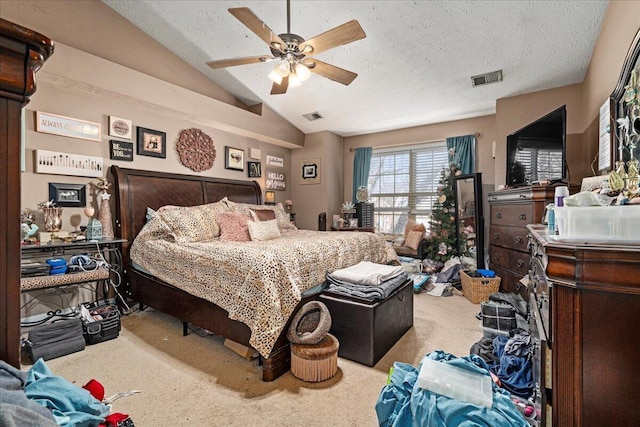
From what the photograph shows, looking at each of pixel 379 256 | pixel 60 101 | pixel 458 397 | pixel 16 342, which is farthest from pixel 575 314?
pixel 60 101

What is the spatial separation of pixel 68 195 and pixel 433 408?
379 cm

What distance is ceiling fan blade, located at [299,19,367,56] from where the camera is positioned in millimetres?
2184

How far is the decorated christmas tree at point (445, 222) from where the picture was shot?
472cm

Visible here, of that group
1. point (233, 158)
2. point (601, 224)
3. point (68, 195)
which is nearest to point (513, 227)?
point (601, 224)

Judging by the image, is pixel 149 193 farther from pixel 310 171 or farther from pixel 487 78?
pixel 487 78

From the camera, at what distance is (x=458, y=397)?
3.58 ft

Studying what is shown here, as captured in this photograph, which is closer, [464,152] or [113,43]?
[113,43]

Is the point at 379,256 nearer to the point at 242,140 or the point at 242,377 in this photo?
the point at 242,377

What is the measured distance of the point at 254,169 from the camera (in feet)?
17.0

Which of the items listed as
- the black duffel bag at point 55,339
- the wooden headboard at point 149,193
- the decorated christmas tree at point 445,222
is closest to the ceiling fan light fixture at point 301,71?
the wooden headboard at point 149,193

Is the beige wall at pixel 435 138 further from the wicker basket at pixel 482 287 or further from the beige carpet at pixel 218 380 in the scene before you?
the beige carpet at pixel 218 380

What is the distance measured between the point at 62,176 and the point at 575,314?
418 centimetres

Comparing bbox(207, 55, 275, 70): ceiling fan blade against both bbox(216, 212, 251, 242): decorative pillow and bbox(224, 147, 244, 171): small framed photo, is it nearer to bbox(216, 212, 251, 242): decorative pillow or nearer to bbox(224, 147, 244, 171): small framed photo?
bbox(216, 212, 251, 242): decorative pillow

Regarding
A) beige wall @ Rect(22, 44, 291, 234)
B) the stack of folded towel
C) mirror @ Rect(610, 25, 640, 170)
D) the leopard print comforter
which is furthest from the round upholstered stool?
beige wall @ Rect(22, 44, 291, 234)
